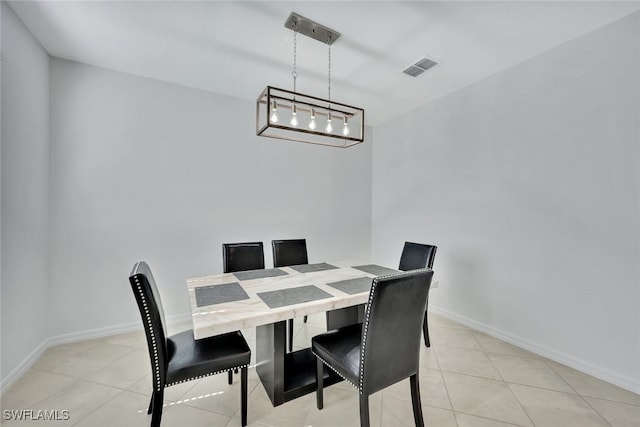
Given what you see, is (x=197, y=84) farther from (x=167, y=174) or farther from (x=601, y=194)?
(x=601, y=194)

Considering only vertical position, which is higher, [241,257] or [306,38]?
[306,38]

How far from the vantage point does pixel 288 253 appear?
2.94m

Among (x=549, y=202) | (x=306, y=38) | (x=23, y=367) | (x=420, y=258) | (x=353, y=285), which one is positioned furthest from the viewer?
(x=420, y=258)

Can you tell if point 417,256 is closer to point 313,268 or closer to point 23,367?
point 313,268

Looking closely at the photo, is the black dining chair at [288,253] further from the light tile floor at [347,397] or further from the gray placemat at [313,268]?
the light tile floor at [347,397]

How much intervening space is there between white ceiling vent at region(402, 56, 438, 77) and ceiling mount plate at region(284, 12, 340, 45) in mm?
917

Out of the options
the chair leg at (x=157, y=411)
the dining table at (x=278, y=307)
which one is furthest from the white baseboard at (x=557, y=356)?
the chair leg at (x=157, y=411)

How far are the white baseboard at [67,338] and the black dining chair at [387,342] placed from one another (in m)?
2.25

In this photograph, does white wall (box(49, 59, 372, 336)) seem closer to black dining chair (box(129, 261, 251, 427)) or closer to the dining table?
the dining table

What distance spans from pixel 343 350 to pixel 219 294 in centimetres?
86

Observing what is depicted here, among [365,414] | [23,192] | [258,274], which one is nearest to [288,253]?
[258,274]

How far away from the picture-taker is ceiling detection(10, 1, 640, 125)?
6.50 ft

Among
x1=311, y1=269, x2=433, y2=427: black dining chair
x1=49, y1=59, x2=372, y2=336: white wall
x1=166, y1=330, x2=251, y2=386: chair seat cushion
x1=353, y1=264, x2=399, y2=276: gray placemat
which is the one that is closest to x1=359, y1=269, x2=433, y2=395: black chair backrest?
x1=311, y1=269, x2=433, y2=427: black dining chair

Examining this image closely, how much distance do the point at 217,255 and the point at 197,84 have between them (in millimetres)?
2007
